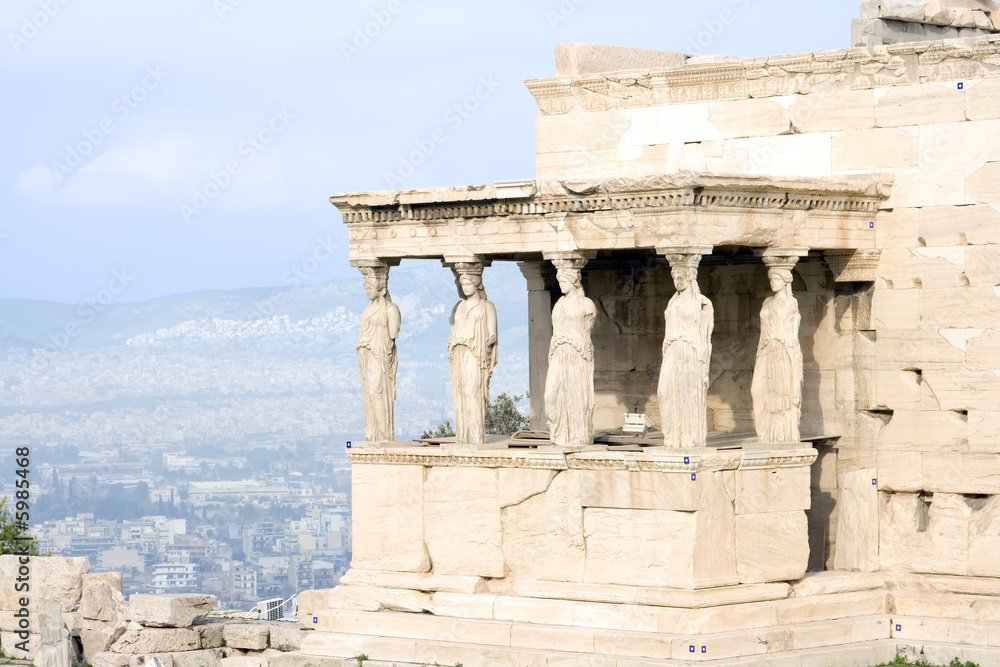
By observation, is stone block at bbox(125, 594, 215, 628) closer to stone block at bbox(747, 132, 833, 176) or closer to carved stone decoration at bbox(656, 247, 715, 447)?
carved stone decoration at bbox(656, 247, 715, 447)

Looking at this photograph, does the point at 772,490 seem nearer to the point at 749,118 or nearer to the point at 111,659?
the point at 749,118

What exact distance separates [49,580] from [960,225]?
9.94 metres

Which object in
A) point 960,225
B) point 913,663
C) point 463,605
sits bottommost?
point 913,663

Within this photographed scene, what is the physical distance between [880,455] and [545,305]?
4.03m

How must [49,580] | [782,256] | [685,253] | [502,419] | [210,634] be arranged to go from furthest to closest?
[502,419], [49,580], [210,634], [782,256], [685,253]

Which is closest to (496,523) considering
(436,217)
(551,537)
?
(551,537)

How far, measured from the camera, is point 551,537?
17906mm

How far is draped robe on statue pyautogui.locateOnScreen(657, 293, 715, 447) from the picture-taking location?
17.2 meters

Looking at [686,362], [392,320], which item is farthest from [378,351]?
[686,362]

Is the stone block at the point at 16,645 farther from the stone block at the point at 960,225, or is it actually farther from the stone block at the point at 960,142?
the stone block at the point at 960,142

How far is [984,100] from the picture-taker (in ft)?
58.9

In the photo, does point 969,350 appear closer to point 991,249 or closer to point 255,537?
point 991,249

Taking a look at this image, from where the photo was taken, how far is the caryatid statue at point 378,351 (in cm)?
1898

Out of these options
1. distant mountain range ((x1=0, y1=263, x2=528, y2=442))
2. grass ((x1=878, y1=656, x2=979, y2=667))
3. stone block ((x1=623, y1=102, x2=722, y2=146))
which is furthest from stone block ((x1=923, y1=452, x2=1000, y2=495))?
distant mountain range ((x1=0, y1=263, x2=528, y2=442))
